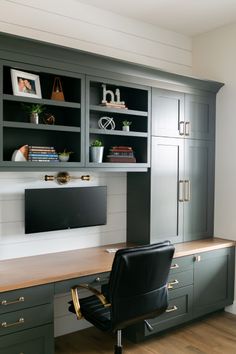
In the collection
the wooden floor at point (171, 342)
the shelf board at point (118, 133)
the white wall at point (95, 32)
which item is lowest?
the wooden floor at point (171, 342)

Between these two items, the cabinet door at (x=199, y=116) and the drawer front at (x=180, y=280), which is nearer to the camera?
the drawer front at (x=180, y=280)

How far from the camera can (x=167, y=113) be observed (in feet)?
11.4

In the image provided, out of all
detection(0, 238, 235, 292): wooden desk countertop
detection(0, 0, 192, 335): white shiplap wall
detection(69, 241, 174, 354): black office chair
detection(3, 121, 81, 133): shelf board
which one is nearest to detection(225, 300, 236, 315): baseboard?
detection(0, 238, 235, 292): wooden desk countertop

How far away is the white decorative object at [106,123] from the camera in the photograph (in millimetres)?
3229

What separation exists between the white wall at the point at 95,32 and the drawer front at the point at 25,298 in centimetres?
186

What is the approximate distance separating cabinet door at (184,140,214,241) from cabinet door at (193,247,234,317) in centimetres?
28

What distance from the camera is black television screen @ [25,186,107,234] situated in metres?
2.92

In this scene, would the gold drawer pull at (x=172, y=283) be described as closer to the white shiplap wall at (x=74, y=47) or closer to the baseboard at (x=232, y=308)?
the white shiplap wall at (x=74, y=47)

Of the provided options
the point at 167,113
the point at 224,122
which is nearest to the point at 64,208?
the point at 167,113

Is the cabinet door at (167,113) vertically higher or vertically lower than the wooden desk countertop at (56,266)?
higher

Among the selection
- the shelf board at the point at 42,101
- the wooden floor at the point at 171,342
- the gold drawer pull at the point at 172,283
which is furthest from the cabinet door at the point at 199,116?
the wooden floor at the point at 171,342

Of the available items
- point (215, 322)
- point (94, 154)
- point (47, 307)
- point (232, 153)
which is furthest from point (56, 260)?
point (232, 153)

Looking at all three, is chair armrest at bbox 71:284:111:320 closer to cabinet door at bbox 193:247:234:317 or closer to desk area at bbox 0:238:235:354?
desk area at bbox 0:238:235:354

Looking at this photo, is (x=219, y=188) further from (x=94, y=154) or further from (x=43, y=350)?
(x=43, y=350)
